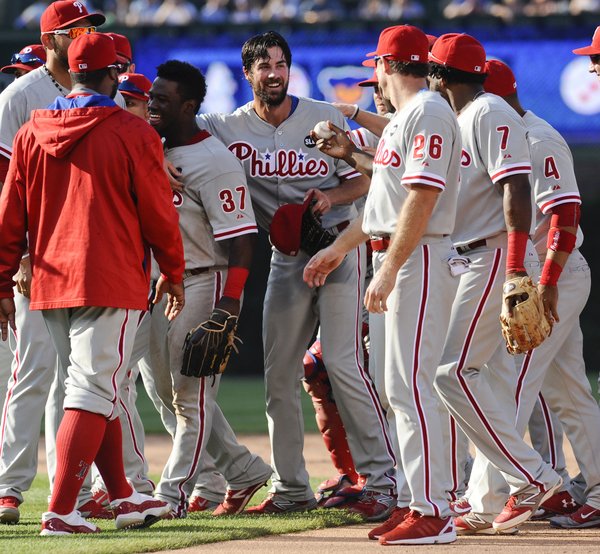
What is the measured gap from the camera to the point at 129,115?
4473 mm

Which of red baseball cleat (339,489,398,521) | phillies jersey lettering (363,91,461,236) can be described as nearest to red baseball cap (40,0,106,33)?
phillies jersey lettering (363,91,461,236)

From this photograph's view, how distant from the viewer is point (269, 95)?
17.9 feet

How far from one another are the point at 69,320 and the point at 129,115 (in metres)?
0.77

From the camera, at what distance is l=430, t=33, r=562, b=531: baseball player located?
15.1 feet

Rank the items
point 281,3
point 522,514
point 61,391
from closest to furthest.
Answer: point 522,514
point 61,391
point 281,3

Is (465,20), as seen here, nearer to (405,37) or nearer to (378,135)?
(378,135)

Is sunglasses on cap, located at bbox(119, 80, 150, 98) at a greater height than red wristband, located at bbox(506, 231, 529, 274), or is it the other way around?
sunglasses on cap, located at bbox(119, 80, 150, 98)

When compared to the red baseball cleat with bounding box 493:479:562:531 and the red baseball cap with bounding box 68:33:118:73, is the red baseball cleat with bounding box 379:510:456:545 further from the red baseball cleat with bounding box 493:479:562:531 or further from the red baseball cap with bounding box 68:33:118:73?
the red baseball cap with bounding box 68:33:118:73

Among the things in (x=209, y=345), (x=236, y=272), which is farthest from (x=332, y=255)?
(x=209, y=345)

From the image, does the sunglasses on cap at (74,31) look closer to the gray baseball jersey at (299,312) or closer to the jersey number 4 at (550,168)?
the gray baseball jersey at (299,312)

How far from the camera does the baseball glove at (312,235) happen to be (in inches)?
205

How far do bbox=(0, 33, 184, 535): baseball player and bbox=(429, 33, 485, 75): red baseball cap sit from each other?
1184mm

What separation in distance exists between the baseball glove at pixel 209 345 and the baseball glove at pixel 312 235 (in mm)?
525

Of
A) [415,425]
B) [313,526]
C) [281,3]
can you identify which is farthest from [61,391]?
[281,3]
